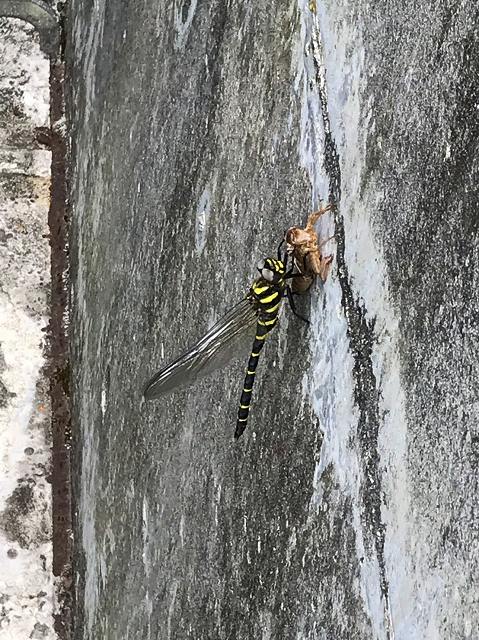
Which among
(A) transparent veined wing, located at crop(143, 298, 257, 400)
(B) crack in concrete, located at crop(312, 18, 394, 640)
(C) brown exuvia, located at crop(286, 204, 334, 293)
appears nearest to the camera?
(B) crack in concrete, located at crop(312, 18, 394, 640)

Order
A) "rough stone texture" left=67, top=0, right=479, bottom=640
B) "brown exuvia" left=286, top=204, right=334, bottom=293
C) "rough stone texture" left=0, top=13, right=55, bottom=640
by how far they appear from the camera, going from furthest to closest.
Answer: "rough stone texture" left=0, top=13, right=55, bottom=640 → "brown exuvia" left=286, top=204, right=334, bottom=293 → "rough stone texture" left=67, top=0, right=479, bottom=640

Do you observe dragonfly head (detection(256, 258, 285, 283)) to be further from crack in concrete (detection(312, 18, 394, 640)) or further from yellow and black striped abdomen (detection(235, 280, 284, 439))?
crack in concrete (detection(312, 18, 394, 640))

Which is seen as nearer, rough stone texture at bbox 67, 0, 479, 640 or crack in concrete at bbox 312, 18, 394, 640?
rough stone texture at bbox 67, 0, 479, 640

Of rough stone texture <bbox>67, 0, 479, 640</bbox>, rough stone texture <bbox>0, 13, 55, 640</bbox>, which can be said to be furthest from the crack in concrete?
rough stone texture <bbox>0, 13, 55, 640</bbox>

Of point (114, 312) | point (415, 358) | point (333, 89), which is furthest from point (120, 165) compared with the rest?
point (415, 358)

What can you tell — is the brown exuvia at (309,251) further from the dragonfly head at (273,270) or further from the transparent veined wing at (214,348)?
the transparent veined wing at (214,348)

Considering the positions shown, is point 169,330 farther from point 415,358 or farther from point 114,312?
point 415,358

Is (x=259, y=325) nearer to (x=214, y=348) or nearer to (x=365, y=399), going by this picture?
(x=214, y=348)

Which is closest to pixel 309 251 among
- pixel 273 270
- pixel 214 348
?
pixel 273 270
